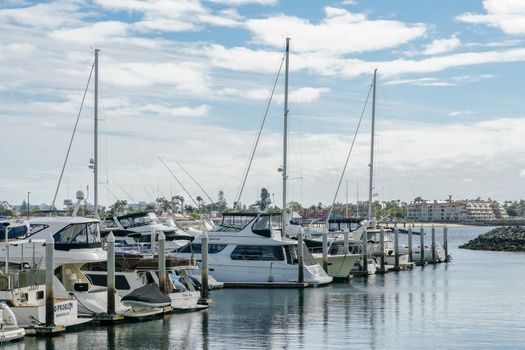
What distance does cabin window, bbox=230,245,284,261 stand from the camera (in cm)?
5053

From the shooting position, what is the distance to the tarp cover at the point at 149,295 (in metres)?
35.0

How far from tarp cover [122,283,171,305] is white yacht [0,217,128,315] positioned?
578mm

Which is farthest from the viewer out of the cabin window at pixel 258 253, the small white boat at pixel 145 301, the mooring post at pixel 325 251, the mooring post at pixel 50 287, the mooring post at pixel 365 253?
the mooring post at pixel 365 253

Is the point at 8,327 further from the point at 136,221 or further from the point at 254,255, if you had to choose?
the point at 136,221

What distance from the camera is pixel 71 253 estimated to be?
35.3 m

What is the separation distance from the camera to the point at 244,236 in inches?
1989

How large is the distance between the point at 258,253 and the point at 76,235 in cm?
1650

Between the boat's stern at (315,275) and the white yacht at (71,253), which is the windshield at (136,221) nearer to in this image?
the boat's stern at (315,275)

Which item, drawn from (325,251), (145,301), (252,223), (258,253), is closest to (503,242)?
(325,251)

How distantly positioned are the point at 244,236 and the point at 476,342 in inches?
796

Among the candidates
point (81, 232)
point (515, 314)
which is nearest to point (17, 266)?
point (81, 232)

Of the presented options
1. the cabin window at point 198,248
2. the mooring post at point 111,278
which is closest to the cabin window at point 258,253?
the cabin window at point 198,248

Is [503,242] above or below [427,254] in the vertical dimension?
below

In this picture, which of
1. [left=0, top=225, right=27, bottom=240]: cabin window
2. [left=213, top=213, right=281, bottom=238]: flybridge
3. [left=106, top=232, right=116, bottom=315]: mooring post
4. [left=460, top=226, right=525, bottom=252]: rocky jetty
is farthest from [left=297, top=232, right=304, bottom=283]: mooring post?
[left=460, top=226, right=525, bottom=252]: rocky jetty
